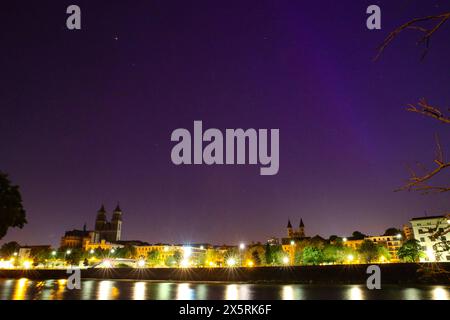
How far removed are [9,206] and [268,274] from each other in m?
46.7

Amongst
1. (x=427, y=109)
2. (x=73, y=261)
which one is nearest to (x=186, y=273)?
(x=73, y=261)

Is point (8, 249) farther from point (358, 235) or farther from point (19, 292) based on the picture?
point (358, 235)

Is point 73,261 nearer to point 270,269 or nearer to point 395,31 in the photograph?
point 270,269

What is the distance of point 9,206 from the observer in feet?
122

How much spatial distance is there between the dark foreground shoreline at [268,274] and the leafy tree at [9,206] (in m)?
41.3

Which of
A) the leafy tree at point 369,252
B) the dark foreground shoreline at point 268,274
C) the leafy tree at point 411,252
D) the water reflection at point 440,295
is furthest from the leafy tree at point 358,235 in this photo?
the water reflection at point 440,295

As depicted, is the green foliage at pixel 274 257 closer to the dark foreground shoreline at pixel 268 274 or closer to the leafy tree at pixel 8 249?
the dark foreground shoreline at pixel 268 274

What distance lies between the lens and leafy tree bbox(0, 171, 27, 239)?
36.6 metres

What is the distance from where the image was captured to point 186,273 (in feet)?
236

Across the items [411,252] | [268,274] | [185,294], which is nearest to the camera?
[185,294]

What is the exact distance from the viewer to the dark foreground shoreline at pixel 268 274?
171ft

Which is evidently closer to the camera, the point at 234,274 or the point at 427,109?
the point at 427,109

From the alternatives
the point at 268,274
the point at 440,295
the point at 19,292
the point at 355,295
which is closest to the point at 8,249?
the point at 19,292
